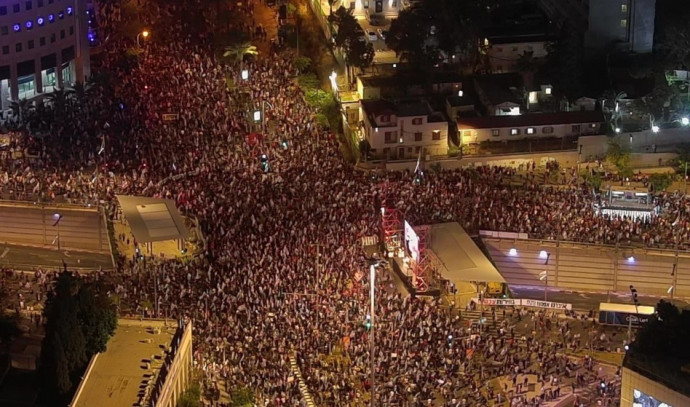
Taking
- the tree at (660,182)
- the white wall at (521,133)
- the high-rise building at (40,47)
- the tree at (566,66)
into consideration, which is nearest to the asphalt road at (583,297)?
the tree at (660,182)

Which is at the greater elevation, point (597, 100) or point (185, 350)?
point (597, 100)

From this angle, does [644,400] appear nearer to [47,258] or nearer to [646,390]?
[646,390]

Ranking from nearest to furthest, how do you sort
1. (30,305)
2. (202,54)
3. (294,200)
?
(30,305) → (294,200) → (202,54)

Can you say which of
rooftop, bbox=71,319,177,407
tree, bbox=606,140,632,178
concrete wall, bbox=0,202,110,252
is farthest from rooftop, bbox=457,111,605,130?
rooftop, bbox=71,319,177,407

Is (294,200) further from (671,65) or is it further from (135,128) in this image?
(671,65)

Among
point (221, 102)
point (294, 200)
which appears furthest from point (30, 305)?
point (221, 102)

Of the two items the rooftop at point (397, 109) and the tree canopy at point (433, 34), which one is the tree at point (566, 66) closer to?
the tree canopy at point (433, 34)

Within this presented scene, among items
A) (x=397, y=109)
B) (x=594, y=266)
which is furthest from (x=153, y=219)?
(x=594, y=266)
